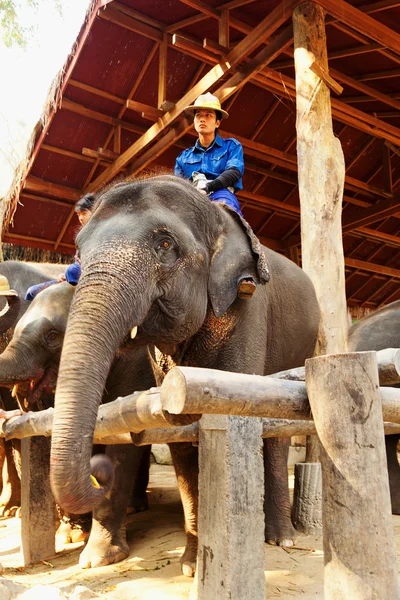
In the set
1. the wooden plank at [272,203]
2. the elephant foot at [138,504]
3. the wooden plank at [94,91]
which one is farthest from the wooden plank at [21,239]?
the elephant foot at [138,504]

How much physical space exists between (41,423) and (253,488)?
135cm

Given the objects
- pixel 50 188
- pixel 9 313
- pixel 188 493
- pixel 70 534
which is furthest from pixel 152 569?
pixel 50 188

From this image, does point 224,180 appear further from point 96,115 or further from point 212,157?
point 96,115

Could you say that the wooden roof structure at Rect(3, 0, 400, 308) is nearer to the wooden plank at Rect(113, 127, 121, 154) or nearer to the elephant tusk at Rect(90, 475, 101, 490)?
the wooden plank at Rect(113, 127, 121, 154)

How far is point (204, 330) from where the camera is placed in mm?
3365

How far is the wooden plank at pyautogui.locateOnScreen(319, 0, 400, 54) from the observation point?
543cm

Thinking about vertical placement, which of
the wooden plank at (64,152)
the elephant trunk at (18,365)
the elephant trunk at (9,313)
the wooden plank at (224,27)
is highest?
the wooden plank at (224,27)

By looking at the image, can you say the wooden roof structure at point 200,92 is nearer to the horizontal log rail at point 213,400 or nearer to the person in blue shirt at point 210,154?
the person in blue shirt at point 210,154

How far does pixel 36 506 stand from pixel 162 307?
191cm

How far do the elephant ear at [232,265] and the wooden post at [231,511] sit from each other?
0.74 m

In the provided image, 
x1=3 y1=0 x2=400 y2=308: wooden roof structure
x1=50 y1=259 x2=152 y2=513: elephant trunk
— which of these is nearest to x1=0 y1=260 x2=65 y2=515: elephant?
x1=3 y1=0 x2=400 y2=308: wooden roof structure

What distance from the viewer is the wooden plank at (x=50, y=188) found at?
28.0 ft

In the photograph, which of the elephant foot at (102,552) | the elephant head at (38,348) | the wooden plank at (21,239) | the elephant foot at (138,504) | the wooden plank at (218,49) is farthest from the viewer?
the wooden plank at (21,239)

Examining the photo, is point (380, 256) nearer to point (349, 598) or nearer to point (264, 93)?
point (264, 93)
